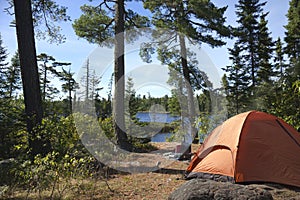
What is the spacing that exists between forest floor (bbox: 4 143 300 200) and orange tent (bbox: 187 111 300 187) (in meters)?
0.25

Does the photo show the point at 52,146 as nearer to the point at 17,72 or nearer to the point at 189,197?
the point at 189,197

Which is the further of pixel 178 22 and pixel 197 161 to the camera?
pixel 178 22

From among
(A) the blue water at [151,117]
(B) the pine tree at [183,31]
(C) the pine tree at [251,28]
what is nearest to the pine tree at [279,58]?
(C) the pine tree at [251,28]

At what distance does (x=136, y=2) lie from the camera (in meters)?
7.75

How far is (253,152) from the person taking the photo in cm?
370

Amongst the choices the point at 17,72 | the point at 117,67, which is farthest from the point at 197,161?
the point at 17,72

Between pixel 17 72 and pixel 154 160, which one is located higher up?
pixel 17 72

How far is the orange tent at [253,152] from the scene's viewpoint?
3.54 meters

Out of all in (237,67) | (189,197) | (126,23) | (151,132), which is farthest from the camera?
(237,67)

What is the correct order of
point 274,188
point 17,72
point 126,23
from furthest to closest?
1. point 17,72
2. point 126,23
3. point 274,188

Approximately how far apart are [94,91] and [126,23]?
6.12m

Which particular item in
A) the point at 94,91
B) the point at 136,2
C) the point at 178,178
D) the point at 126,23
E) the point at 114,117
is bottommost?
the point at 178,178

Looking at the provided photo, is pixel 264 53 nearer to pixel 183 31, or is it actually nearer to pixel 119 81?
pixel 183 31

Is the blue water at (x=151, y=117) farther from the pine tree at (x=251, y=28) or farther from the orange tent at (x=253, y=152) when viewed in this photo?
the pine tree at (x=251, y=28)
